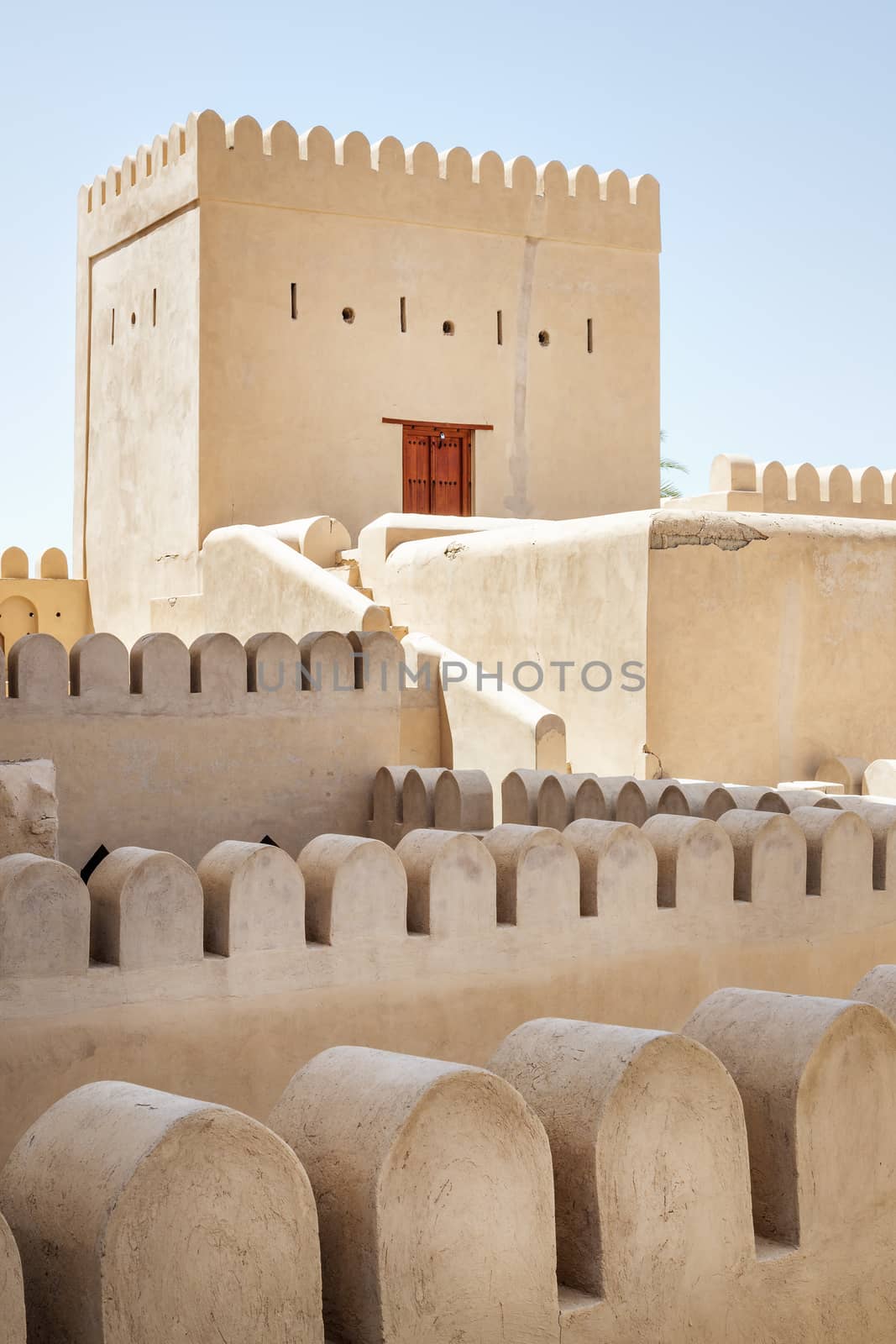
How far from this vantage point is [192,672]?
651 cm

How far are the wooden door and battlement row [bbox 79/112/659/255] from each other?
2121 mm

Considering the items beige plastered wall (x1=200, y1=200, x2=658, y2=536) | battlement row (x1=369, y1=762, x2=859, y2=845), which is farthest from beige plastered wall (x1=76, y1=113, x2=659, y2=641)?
battlement row (x1=369, y1=762, x2=859, y2=845)

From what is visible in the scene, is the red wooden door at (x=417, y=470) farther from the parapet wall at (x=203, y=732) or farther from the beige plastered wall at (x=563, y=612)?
the parapet wall at (x=203, y=732)

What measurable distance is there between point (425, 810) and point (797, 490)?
9871mm

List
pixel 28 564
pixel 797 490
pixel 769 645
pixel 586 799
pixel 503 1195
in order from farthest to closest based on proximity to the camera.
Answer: pixel 28 564
pixel 797 490
pixel 769 645
pixel 586 799
pixel 503 1195

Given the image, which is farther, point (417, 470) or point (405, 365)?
point (417, 470)

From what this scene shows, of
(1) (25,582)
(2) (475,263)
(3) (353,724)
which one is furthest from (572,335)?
(3) (353,724)

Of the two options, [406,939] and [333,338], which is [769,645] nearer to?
[406,939]

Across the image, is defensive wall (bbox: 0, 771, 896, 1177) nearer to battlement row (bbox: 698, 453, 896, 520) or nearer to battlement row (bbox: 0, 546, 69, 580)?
battlement row (bbox: 698, 453, 896, 520)

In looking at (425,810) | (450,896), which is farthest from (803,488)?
(450,896)

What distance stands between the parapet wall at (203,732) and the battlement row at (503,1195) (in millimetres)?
3922

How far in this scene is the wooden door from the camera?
16.0 metres

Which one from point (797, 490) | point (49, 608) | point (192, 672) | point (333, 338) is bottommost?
point (192, 672)

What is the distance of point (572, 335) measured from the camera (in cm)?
1678
